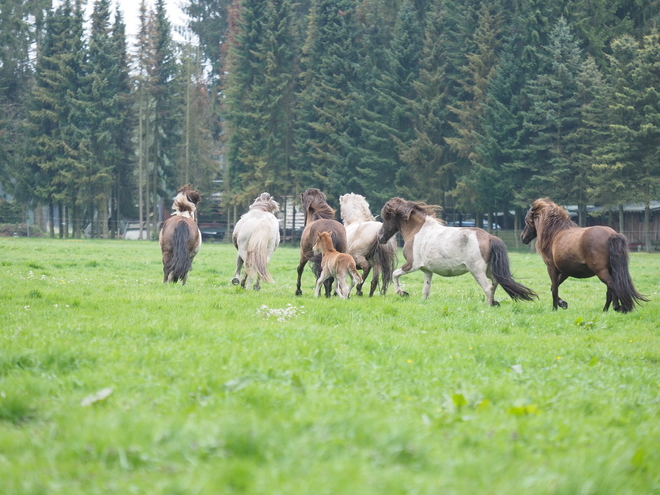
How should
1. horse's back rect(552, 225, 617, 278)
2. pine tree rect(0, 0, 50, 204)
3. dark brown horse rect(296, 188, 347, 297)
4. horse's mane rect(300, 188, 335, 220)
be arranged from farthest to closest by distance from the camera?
pine tree rect(0, 0, 50, 204) → horse's mane rect(300, 188, 335, 220) → dark brown horse rect(296, 188, 347, 297) → horse's back rect(552, 225, 617, 278)

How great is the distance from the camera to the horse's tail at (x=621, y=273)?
Result: 433 inches

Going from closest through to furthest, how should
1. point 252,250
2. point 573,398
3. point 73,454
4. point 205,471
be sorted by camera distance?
1. point 205,471
2. point 73,454
3. point 573,398
4. point 252,250

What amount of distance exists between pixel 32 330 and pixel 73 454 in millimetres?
3938

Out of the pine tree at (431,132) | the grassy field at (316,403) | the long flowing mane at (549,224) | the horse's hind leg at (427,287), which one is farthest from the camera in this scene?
the pine tree at (431,132)

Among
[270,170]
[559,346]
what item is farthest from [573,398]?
[270,170]

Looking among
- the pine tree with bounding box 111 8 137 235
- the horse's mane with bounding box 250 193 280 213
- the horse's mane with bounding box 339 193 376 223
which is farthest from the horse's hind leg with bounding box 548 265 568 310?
the pine tree with bounding box 111 8 137 235

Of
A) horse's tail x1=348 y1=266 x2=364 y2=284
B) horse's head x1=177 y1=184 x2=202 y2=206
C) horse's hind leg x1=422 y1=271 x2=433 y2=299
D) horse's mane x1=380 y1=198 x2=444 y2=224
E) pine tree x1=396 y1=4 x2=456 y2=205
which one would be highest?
pine tree x1=396 y1=4 x2=456 y2=205

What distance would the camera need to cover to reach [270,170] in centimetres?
5253

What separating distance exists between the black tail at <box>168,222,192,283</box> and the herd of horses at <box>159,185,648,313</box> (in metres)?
0.02

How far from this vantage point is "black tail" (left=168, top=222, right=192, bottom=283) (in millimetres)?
13609

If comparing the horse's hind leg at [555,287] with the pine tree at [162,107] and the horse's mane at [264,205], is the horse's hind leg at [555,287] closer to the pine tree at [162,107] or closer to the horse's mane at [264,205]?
the horse's mane at [264,205]

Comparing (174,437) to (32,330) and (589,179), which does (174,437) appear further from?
(589,179)

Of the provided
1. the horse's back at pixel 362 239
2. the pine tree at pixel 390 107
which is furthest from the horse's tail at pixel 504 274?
the pine tree at pixel 390 107

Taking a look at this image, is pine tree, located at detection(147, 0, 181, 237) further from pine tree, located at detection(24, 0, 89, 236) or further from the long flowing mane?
the long flowing mane
